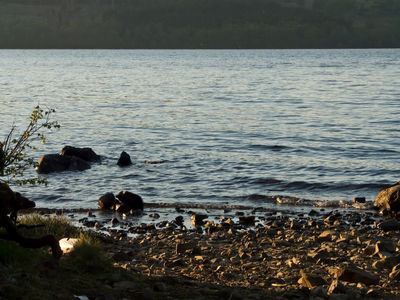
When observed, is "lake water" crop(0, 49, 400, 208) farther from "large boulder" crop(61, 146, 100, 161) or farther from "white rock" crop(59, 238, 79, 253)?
"white rock" crop(59, 238, 79, 253)

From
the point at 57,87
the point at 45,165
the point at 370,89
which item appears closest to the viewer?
the point at 45,165

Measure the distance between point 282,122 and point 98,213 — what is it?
28.9m

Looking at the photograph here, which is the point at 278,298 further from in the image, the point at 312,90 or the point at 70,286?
the point at 312,90

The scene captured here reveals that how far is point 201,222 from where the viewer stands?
19.5m

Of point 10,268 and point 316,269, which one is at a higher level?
point 10,268

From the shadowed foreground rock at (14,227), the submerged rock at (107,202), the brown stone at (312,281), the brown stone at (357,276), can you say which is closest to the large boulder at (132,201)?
the submerged rock at (107,202)

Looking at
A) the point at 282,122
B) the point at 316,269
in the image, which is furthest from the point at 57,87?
the point at 316,269

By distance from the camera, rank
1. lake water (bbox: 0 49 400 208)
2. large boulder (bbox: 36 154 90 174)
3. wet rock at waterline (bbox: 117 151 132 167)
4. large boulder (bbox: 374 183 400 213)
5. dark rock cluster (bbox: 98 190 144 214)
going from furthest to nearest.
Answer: wet rock at waterline (bbox: 117 151 132 167)
large boulder (bbox: 36 154 90 174)
lake water (bbox: 0 49 400 208)
dark rock cluster (bbox: 98 190 144 214)
large boulder (bbox: 374 183 400 213)

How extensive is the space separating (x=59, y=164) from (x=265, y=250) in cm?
1698

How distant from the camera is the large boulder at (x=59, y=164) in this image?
29.2 m

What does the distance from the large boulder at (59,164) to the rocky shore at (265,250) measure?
8729 millimetres

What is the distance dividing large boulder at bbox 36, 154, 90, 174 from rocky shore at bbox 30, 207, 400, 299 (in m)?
8.73

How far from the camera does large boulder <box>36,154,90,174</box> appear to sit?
29188mm

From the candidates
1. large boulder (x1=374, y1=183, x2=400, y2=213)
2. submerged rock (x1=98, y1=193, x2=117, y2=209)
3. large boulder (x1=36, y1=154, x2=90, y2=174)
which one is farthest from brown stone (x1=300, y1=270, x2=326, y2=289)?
large boulder (x1=36, y1=154, x2=90, y2=174)
